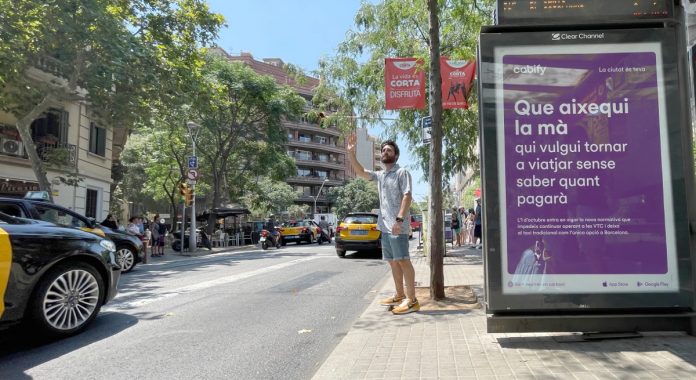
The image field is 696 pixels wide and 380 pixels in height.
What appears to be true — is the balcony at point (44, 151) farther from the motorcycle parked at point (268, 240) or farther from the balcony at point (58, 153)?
the motorcycle parked at point (268, 240)

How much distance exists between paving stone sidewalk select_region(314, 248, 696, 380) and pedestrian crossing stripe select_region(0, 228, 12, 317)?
2.83 metres

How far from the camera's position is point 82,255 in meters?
5.29

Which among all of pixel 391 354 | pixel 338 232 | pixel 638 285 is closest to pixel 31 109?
pixel 338 232

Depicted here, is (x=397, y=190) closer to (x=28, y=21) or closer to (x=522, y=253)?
(x=522, y=253)

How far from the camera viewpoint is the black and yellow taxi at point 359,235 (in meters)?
15.3

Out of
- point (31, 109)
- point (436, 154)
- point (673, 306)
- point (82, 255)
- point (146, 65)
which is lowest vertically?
point (673, 306)

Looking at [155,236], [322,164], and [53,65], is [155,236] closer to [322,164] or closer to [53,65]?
[53,65]

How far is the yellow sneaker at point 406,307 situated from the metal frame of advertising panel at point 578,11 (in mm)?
3157

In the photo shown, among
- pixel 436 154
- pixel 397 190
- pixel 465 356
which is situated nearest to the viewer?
pixel 465 356

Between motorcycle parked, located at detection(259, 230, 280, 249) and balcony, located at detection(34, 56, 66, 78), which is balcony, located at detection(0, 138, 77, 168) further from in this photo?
motorcycle parked, located at detection(259, 230, 280, 249)

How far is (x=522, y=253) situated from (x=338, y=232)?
11.6 m

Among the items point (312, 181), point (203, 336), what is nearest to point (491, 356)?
point (203, 336)

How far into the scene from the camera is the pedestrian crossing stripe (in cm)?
432

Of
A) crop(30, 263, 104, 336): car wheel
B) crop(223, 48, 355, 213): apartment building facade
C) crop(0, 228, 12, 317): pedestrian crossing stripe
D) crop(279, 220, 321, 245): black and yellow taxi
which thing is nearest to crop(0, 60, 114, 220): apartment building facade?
crop(279, 220, 321, 245): black and yellow taxi
